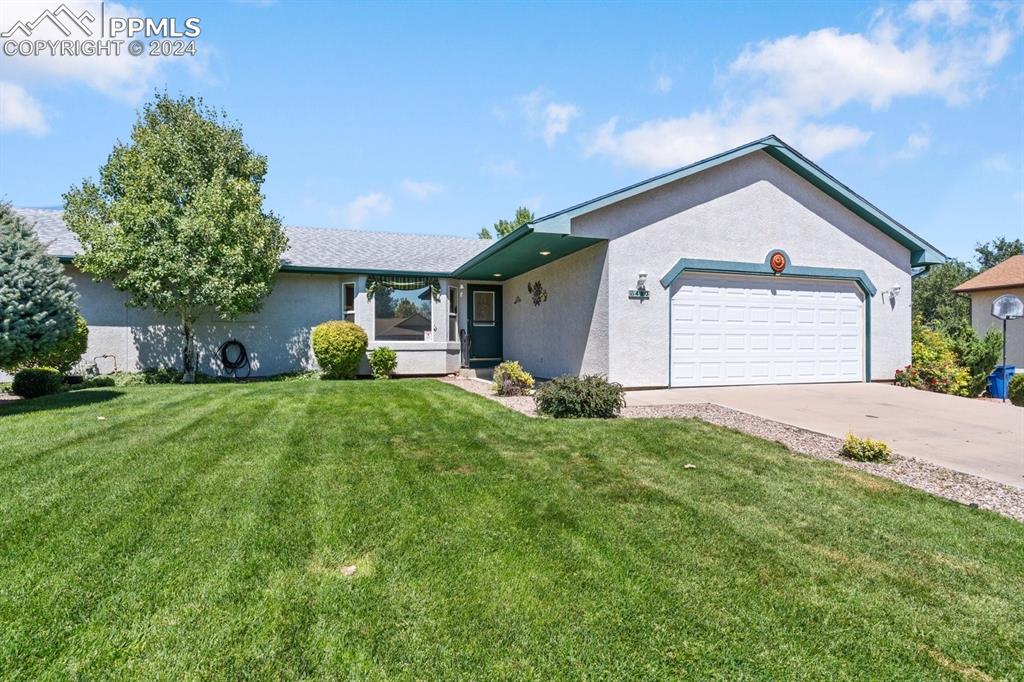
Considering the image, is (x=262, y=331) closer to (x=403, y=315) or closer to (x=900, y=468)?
(x=403, y=315)

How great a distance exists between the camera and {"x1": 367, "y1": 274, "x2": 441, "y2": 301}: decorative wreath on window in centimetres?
1481

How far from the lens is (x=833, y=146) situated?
15078mm

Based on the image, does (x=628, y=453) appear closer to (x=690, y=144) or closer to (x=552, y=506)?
(x=552, y=506)

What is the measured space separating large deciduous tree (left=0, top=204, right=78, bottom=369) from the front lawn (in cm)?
318

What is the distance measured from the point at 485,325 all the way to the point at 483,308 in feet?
2.07

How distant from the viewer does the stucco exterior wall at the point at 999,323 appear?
712 inches

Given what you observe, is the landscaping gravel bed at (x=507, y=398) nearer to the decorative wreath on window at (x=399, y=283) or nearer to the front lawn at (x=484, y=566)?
the front lawn at (x=484, y=566)

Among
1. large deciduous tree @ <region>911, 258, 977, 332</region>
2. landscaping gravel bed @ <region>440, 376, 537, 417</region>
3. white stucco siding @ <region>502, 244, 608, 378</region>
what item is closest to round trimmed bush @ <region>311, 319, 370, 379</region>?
landscaping gravel bed @ <region>440, 376, 537, 417</region>

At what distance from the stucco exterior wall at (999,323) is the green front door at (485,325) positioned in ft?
54.3

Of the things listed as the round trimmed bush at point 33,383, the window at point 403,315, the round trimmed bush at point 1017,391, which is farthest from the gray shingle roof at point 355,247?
the round trimmed bush at point 1017,391

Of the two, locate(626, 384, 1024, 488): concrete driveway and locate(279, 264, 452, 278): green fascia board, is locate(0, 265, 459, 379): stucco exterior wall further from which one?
locate(626, 384, 1024, 488): concrete driveway

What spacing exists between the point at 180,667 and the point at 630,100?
1365 cm

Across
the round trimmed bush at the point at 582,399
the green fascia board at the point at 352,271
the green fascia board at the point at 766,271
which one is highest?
the green fascia board at the point at 352,271

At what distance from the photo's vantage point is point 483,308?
18.0 m
